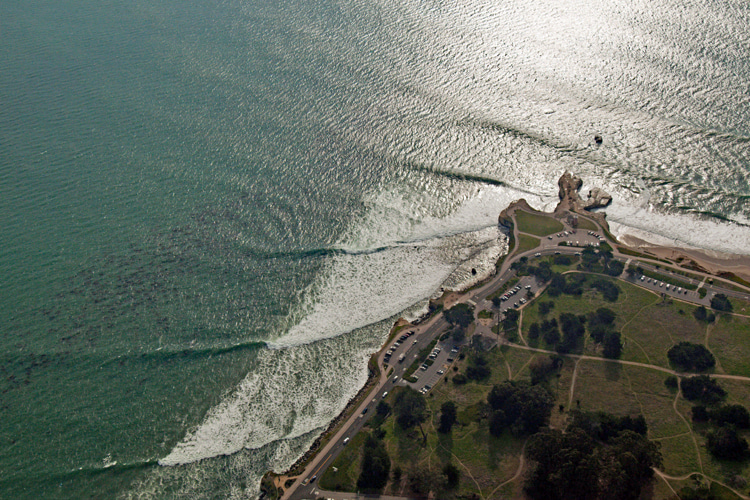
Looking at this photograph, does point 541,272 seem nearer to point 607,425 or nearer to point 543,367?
point 543,367

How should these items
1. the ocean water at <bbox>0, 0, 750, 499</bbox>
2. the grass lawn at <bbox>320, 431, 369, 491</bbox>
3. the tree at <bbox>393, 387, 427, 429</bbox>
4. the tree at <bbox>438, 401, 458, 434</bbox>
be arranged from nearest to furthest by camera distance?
the grass lawn at <bbox>320, 431, 369, 491</bbox>
the tree at <bbox>438, 401, 458, 434</bbox>
the tree at <bbox>393, 387, 427, 429</bbox>
the ocean water at <bbox>0, 0, 750, 499</bbox>

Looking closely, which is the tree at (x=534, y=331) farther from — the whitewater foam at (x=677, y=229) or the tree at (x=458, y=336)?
the whitewater foam at (x=677, y=229)

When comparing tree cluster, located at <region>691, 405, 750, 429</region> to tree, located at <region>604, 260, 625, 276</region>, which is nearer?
tree cluster, located at <region>691, 405, 750, 429</region>

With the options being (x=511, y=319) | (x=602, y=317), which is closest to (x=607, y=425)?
(x=602, y=317)

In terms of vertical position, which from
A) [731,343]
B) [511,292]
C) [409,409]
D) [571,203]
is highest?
[571,203]

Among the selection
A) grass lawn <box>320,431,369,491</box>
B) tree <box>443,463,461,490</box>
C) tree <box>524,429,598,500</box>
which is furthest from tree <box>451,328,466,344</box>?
grass lawn <box>320,431,369,491</box>

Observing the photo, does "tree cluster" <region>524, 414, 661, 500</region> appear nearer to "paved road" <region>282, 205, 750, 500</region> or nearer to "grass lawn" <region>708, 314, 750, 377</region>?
"paved road" <region>282, 205, 750, 500</region>

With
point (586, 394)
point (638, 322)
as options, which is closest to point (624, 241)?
point (638, 322)
